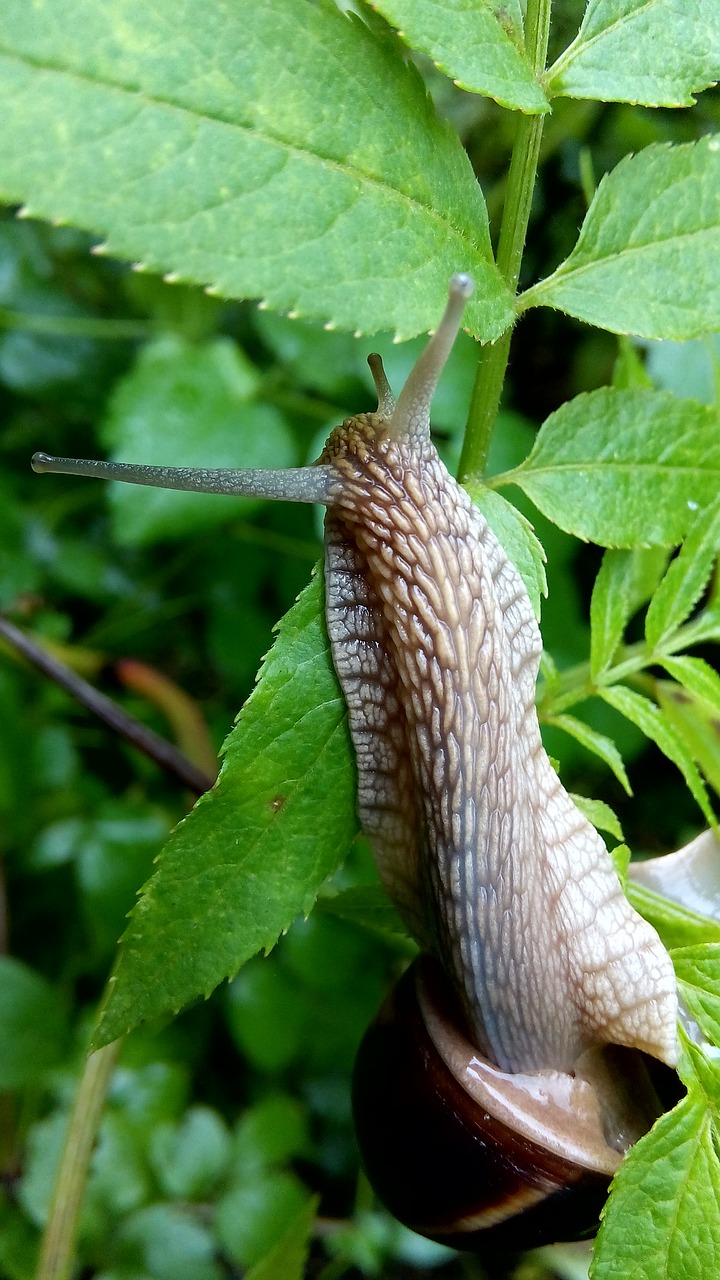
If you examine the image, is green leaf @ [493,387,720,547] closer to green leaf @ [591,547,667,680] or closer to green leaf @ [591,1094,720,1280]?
green leaf @ [591,547,667,680]

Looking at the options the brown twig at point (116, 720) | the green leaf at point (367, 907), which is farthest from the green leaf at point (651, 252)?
A: the brown twig at point (116, 720)

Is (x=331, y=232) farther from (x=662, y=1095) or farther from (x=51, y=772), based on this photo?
(x=51, y=772)

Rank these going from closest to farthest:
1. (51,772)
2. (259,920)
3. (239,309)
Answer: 1. (259,920)
2. (51,772)
3. (239,309)

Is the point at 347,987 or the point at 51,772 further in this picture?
the point at 51,772

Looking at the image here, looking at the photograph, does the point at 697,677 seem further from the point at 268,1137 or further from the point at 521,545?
the point at 268,1137

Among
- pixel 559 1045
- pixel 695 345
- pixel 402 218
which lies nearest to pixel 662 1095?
pixel 559 1045

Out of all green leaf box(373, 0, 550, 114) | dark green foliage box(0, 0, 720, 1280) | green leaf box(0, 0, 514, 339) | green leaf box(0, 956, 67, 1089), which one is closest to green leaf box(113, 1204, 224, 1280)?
dark green foliage box(0, 0, 720, 1280)
